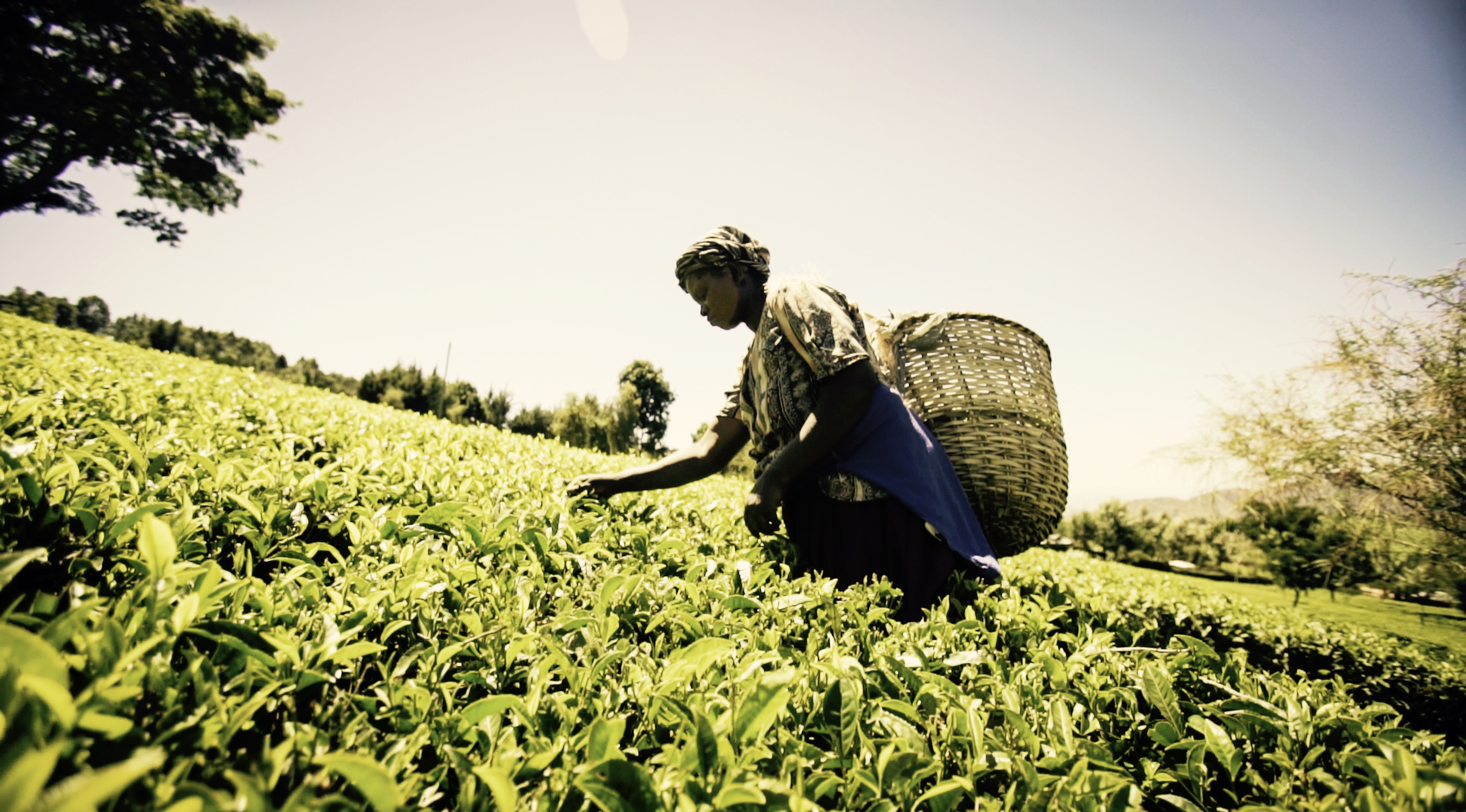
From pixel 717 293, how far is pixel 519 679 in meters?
2.18

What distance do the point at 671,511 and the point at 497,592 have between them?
5.20ft

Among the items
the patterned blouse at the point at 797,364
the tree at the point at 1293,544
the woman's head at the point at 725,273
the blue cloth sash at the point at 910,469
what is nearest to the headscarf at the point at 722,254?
the woman's head at the point at 725,273

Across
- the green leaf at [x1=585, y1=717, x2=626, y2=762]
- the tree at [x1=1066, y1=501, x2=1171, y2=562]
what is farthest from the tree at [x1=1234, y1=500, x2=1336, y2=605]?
the tree at [x1=1066, y1=501, x2=1171, y2=562]

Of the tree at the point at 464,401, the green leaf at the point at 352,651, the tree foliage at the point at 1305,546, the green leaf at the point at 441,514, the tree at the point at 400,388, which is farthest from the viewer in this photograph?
the tree at the point at 464,401

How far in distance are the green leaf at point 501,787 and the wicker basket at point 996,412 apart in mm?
2483

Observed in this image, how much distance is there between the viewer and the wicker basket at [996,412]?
2.81 meters

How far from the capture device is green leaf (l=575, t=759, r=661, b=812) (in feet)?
2.46

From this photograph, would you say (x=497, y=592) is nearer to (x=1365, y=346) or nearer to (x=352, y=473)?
(x=352, y=473)

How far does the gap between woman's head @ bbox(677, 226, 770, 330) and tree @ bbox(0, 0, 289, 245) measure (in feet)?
98.5

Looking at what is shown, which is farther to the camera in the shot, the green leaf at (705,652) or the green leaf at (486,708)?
the green leaf at (705,652)

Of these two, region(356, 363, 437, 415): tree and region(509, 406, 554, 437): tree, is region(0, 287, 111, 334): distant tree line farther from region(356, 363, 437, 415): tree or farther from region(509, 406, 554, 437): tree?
region(509, 406, 554, 437): tree

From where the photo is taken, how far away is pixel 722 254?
2.89 m

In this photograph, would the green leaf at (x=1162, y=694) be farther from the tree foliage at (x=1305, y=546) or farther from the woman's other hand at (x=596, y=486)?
the tree foliage at (x=1305, y=546)

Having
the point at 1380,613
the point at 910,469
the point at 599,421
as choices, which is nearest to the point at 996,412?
the point at 910,469
